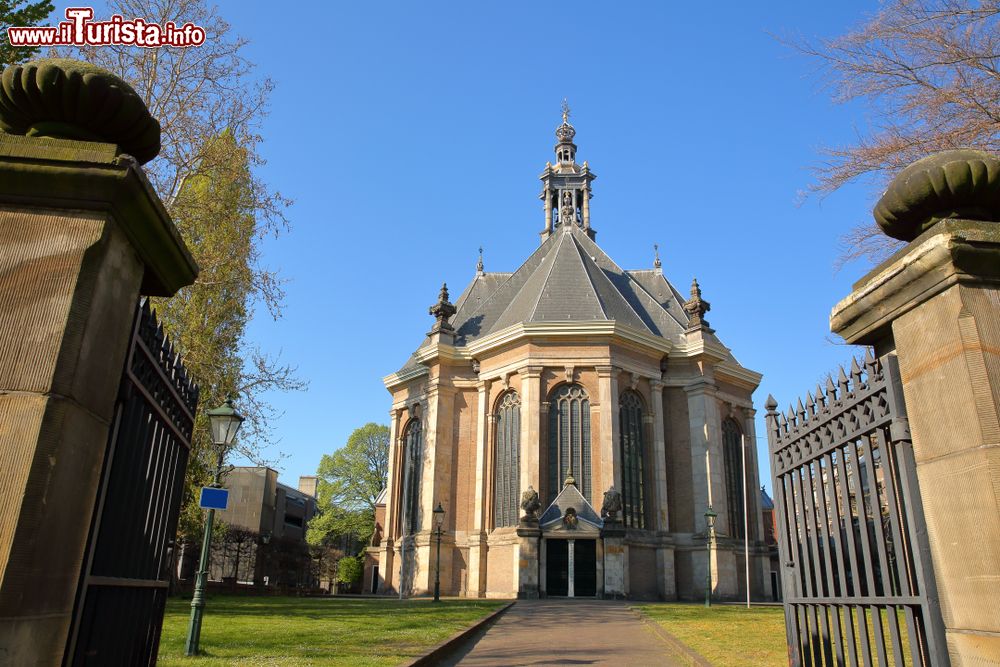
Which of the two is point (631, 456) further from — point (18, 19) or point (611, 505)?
point (18, 19)

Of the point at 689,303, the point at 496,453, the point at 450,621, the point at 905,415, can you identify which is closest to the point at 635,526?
the point at 496,453

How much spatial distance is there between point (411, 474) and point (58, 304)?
3261 cm

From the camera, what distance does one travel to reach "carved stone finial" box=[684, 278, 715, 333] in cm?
3281

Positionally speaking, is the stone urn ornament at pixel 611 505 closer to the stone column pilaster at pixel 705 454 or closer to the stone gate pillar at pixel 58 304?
the stone column pilaster at pixel 705 454

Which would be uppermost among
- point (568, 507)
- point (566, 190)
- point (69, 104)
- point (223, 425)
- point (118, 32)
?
point (566, 190)

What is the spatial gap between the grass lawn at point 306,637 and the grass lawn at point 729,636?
147 inches

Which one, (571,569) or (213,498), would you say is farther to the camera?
(571,569)

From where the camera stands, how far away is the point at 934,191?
3.74 m

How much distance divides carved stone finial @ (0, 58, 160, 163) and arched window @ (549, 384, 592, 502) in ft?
85.9

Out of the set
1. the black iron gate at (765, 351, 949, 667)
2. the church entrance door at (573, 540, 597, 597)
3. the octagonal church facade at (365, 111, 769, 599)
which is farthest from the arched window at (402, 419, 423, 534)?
the black iron gate at (765, 351, 949, 667)

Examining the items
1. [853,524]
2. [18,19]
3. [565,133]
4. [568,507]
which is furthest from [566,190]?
[853,524]

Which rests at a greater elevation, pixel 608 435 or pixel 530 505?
pixel 608 435

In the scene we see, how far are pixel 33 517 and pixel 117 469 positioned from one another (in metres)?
0.65

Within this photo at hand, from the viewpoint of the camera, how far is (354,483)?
53156 millimetres
